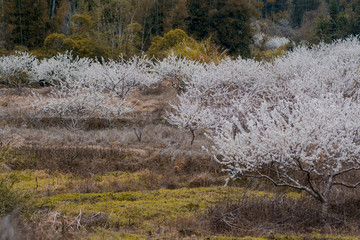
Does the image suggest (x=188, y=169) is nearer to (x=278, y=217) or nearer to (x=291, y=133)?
(x=278, y=217)

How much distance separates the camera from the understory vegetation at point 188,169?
6.26m

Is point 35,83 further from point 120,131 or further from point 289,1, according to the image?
point 289,1

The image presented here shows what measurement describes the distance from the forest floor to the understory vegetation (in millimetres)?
31

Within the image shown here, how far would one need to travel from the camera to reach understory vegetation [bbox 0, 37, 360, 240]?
20.5ft

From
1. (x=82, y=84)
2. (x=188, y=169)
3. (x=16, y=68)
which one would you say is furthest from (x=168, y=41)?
(x=188, y=169)


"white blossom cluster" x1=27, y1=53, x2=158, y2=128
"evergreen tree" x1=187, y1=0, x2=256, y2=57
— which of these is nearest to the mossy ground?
"white blossom cluster" x1=27, y1=53, x2=158, y2=128

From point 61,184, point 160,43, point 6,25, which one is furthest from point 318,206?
point 6,25

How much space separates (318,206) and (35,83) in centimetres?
2258

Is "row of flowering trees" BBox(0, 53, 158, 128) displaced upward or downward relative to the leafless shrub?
downward

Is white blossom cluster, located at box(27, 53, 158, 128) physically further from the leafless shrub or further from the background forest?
the leafless shrub

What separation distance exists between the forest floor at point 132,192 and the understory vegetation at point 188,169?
0.10 ft

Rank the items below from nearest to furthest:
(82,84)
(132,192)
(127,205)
Result: (127,205) < (132,192) < (82,84)

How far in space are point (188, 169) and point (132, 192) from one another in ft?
7.78

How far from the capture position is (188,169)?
10555 mm
